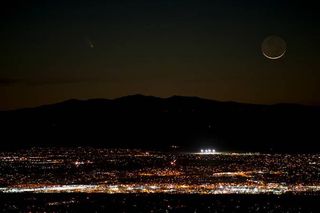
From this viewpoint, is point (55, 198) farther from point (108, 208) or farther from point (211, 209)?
point (211, 209)

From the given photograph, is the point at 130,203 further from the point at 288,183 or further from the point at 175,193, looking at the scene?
the point at 288,183

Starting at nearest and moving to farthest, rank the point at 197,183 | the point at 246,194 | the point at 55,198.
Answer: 1. the point at 55,198
2. the point at 246,194
3. the point at 197,183

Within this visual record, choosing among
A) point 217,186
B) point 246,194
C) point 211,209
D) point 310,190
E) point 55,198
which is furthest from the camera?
point 217,186

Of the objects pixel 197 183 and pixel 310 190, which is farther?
pixel 197 183

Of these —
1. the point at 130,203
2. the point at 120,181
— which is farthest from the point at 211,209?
the point at 120,181

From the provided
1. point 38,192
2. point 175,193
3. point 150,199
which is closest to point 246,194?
point 175,193

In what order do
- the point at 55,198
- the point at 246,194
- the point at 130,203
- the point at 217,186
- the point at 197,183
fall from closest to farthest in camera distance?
the point at 130,203, the point at 55,198, the point at 246,194, the point at 217,186, the point at 197,183
